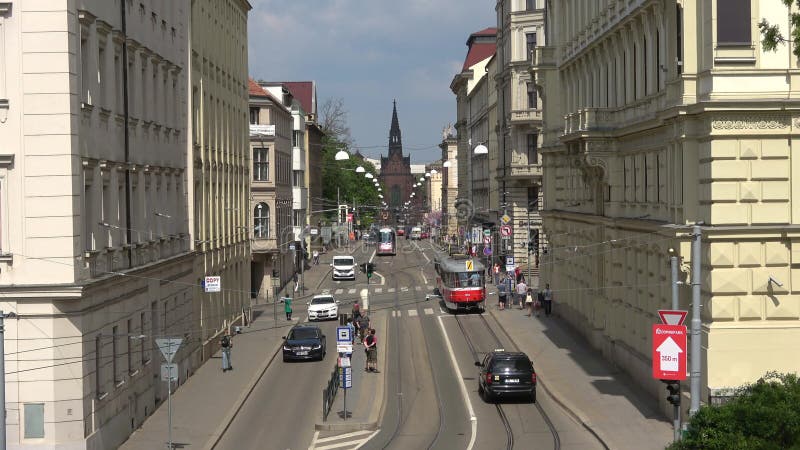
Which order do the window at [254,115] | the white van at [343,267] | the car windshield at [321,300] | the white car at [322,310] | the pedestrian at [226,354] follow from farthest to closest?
1. the white van at [343,267]
2. the window at [254,115]
3. the car windshield at [321,300]
4. the white car at [322,310]
5. the pedestrian at [226,354]

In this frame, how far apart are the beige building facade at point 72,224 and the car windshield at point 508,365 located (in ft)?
30.9

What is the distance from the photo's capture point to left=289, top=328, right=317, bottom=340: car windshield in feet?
151

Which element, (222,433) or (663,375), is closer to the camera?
(663,375)

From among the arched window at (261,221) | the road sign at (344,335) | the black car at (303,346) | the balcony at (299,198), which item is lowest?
the black car at (303,346)

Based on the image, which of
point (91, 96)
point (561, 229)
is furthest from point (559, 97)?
point (91, 96)

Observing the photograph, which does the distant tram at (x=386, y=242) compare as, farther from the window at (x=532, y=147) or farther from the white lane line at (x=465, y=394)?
the white lane line at (x=465, y=394)

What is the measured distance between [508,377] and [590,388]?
10.5ft

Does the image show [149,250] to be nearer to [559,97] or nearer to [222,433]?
[222,433]

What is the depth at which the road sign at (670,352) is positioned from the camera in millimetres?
24672

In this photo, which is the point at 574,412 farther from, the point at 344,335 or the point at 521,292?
the point at 521,292

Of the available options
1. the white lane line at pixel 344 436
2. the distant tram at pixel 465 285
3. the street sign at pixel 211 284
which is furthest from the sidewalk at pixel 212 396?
the distant tram at pixel 465 285

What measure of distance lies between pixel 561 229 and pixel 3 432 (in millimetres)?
35452

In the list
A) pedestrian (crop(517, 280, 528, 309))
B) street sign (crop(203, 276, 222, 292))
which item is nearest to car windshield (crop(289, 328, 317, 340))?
street sign (crop(203, 276, 222, 292))

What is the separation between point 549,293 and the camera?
188 ft
